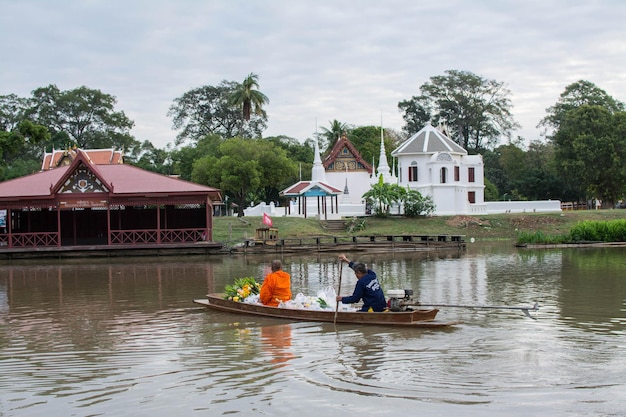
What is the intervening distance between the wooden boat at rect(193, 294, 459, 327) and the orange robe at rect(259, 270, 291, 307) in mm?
271

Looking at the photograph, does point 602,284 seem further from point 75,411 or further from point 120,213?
point 120,213

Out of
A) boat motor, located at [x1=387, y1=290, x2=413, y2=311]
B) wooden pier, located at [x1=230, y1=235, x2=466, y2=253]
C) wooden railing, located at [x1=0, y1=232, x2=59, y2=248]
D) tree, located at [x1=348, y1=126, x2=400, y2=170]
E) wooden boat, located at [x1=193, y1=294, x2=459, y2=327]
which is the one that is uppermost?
tree, located at [x1=348, y1=126, x2=400, y2=170]

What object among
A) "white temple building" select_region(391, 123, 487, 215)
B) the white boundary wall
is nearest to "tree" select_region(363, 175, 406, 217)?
"white temple building" select_region(391, 123, 487, 215)

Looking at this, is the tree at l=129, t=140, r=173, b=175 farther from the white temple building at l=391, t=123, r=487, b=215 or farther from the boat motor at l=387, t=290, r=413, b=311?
the boat motor at l=387, t=290, r=413, b=311

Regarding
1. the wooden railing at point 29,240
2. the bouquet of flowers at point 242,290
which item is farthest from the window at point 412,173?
the bouquet of flowers at point 242,290

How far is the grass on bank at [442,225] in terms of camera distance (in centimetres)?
4684

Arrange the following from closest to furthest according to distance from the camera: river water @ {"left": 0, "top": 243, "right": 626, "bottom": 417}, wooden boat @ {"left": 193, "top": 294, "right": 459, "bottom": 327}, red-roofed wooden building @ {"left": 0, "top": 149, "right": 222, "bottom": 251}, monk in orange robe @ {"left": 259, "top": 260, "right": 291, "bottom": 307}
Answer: river water @ {"left": 0, "top": 243, "right": 626, "bottom": 417} < wooden boat @ {"left": 193, "top": 294, "right": 459, "bottom": 327} < monk in orange robe @ {"left": 259, "top": 260, "right": 291, "bottom": 307} < red-roofed wooden building @ {"left": 0, "top": 149, "right": 222, "bottom": 251}

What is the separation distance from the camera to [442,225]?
166ft

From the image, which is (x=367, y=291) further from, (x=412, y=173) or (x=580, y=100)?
(x=580, y=100)

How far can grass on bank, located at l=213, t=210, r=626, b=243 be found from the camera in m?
46.8

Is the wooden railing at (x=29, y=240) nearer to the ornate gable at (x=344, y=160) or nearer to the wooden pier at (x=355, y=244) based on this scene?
the wooden pier at (x=355, y=244)

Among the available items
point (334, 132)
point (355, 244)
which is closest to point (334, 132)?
point (334, 132)

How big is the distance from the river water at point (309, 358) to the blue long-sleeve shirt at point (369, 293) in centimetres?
59

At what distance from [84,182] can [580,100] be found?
54.0m
